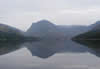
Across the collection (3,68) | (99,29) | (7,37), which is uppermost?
(3,68)

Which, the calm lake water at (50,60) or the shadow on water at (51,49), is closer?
the calm lake water at (50,60)

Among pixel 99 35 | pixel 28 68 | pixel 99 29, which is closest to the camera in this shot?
pixel 28 68

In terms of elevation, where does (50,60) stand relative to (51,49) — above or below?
above

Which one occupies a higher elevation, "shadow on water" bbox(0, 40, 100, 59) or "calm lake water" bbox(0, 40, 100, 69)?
"calm lake water" bbox(0, 40, 100, 69)

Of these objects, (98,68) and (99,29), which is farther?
(99,29)

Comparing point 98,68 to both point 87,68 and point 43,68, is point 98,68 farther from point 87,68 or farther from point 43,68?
point 43,68

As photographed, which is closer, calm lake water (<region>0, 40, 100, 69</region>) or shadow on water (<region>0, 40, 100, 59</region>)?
calm lake water (<region>0, 40, 100, 69</region>)

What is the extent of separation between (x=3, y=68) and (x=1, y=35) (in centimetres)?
17969

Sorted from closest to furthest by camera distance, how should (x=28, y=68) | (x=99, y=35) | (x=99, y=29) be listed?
(x=28, y=68) < (x=99, y=35) < (x=99, y=29)

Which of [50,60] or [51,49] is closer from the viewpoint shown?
[50,60]

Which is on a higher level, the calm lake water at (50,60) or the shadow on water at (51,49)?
the calm lake water at (50,60)

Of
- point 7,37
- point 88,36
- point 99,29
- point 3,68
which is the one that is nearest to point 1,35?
point 7,37

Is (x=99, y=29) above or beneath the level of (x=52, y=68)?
beneath

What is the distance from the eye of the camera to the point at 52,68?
13.9m
